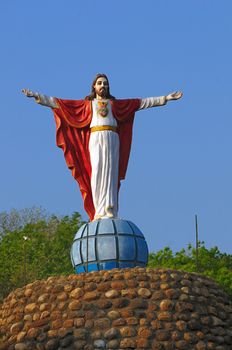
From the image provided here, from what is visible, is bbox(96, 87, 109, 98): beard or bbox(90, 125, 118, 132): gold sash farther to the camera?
bbox(96, 87, 109, 98): beard

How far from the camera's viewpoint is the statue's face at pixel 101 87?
17.2 m

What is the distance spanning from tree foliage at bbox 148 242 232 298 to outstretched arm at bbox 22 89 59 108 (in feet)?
39.6

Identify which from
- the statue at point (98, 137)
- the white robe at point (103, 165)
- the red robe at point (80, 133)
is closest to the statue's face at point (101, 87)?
the statue at point (98, 137)

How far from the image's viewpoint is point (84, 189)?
17.2 m

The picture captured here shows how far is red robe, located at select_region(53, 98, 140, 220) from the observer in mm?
17173

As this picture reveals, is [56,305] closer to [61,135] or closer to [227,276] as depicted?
[61,135]

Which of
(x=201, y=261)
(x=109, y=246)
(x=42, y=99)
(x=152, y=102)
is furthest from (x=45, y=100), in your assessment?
(x=201, y=261)

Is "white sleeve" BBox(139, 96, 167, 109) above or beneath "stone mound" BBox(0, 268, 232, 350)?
above

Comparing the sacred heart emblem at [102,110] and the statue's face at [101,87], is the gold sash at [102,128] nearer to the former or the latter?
the sacred heart emblem at [102,110]


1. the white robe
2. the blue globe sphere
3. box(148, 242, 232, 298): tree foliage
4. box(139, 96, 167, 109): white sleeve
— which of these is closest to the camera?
the blue globe sphere

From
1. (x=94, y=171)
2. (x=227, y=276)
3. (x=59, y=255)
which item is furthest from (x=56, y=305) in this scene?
(x=59, y=255)

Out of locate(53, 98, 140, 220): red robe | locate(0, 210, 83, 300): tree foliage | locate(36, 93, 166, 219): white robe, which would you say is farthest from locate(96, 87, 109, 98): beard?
locate(0, 210, 83, 300): tree foliage

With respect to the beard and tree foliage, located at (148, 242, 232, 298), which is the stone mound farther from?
tree foliage, located at (148, 242, 232, 298)

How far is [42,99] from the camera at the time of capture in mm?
16984
